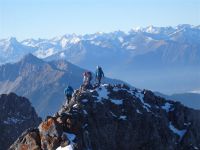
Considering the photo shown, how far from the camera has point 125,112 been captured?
100 meters

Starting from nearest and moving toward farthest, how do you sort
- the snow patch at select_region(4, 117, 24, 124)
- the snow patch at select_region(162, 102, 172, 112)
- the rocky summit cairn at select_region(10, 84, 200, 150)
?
the rocky summit cairn at select_region(10, 84, 200, 150) → the snow patch at select_region(162, 102, 172, 112) → the snow patch at select_region(4, 117, 24, 124)

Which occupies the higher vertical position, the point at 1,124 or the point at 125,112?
the point at 125,112

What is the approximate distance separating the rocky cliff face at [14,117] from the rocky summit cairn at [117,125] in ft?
212

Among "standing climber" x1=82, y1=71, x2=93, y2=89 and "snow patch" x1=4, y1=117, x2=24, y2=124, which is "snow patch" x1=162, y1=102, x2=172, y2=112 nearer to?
"standing climber" x1=82, y1=71, x2=93, y2=89

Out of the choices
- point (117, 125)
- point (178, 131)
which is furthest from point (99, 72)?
point (178, 131)

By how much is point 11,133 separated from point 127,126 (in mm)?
74732

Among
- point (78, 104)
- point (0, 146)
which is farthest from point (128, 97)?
point (0, 146)

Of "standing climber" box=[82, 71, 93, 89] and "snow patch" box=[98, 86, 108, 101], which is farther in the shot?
"standing climber" box=[82, 71, 93, 89]

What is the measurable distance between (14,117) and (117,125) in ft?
275

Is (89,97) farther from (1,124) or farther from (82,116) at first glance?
(1,124)

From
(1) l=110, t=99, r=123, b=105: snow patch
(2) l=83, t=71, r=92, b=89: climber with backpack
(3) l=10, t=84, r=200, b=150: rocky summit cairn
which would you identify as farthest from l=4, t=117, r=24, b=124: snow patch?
(1) l=110, t=99, r=123, b=105: snow patch

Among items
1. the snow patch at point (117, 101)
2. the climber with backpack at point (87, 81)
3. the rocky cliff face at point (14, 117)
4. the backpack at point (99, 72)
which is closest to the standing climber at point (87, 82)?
the climber with backpack at point (87, 81)

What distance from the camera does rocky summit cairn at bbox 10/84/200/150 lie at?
89.8 metres

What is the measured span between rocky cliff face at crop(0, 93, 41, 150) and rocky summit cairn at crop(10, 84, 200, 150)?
212 ft
